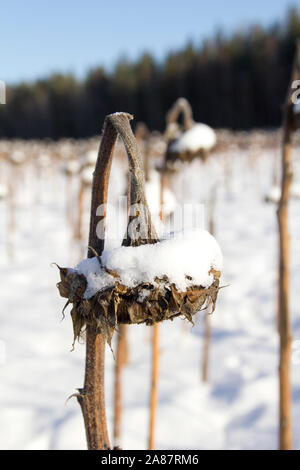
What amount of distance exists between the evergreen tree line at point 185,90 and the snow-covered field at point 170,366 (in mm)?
26939

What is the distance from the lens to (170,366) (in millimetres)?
3027

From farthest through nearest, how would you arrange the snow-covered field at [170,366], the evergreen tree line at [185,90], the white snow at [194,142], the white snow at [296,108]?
the evergreen tree line at [185,90] → the snow-covered field at [170,366] → the white snow at [194,142] → the white snow at [296,108]

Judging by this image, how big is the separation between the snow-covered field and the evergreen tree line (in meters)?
26.9

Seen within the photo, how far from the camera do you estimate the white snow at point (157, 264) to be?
1.85ft

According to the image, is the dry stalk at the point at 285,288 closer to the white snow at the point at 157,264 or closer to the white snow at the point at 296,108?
the white snow at the point at 296,108

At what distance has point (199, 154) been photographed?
180 cm

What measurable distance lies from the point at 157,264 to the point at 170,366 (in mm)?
2590

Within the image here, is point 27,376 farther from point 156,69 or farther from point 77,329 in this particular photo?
point 156,69

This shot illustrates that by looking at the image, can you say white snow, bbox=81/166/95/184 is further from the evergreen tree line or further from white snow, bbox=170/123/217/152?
the evergreen tree line

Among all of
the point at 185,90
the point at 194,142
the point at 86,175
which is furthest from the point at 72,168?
the point at 185,90

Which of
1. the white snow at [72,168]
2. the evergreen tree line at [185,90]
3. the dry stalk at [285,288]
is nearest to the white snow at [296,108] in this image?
the dry stalk at [285,288]

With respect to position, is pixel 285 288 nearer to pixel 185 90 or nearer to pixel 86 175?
pixel 86 175

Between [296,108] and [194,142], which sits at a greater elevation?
[194,142]
